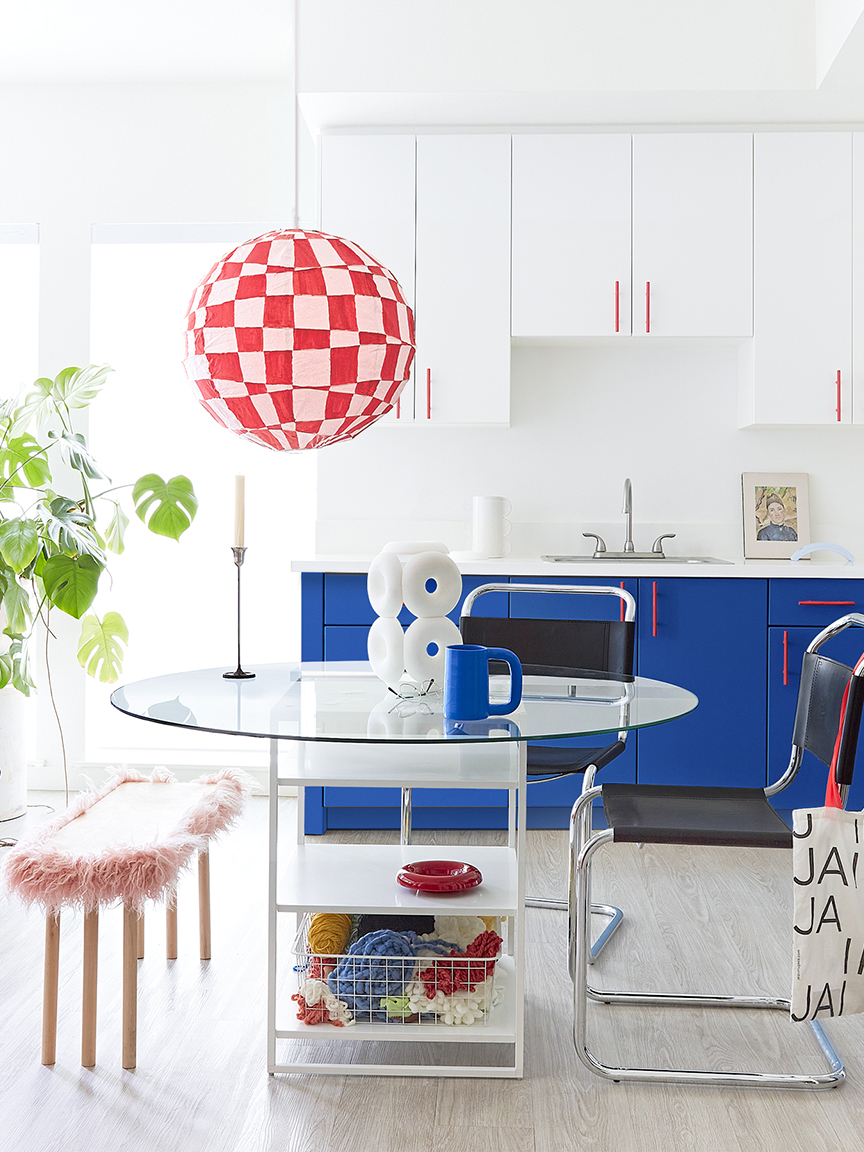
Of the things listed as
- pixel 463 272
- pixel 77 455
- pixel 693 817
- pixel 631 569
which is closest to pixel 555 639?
pixel 631 569

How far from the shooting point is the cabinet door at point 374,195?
361 centimetres

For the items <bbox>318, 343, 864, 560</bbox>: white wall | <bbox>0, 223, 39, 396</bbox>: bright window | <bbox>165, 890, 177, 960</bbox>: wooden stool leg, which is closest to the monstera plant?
<bbox>0, 223, 39, 396</bbox>: bright window

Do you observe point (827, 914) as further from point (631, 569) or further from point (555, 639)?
point (631, 569)

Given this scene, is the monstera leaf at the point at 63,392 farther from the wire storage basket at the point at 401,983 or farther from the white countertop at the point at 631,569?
the wire storage basket at the point at 401,983

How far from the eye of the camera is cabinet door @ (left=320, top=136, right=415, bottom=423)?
3.61 metres

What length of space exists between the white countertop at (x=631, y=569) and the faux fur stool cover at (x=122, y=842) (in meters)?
1.12

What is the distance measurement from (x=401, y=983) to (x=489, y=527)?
6.70 ft

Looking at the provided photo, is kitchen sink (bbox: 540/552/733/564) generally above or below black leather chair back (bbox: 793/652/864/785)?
above

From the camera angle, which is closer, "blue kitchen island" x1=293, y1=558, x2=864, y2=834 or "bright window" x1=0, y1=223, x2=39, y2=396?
"blue kitchen island" x1=293, y1=558, x2=864, y2=834

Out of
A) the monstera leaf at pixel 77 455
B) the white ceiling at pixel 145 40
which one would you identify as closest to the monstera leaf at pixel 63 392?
the monstera leaf at pixel 77 455

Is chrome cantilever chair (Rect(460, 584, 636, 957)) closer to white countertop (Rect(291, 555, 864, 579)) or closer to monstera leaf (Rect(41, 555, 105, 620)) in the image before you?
white countertop (Rect(291, 555, 864, 579))

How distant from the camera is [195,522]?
4.05 m

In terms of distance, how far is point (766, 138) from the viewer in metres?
3.59

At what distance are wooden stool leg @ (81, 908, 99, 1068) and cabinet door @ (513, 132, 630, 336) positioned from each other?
2.56m
